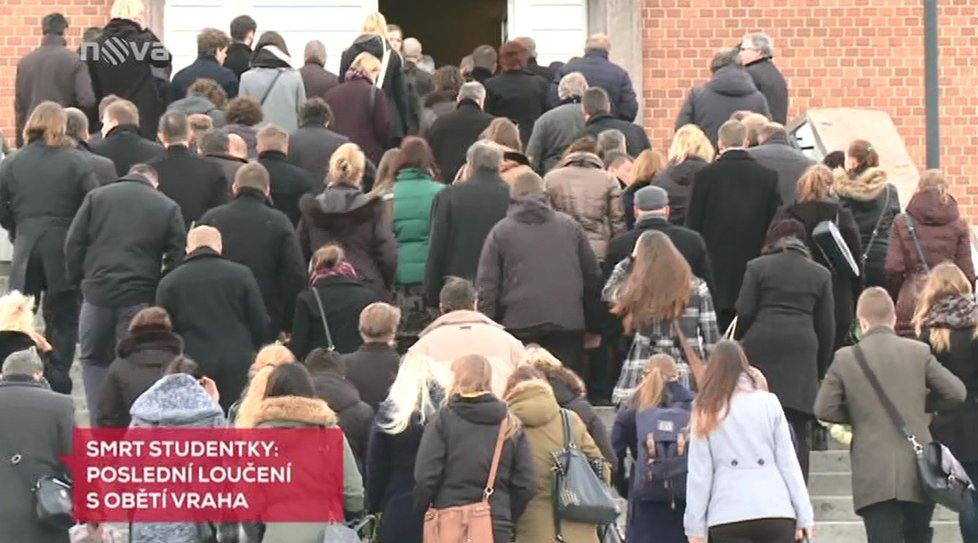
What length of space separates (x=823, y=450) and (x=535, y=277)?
7.50 feet

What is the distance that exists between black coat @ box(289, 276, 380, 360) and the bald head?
644mm

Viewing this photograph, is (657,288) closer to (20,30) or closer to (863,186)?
(863,186)

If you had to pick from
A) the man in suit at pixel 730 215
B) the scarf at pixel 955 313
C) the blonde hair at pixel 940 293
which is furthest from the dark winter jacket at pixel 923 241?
the scarf at pixel 955 313

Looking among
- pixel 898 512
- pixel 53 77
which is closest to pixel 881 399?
pixel 898 512

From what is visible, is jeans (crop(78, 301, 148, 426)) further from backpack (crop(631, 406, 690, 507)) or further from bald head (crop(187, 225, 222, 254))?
backpack (crop(631, 406, 690, 507))

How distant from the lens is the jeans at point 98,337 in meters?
17.8

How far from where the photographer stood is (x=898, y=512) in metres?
16.0

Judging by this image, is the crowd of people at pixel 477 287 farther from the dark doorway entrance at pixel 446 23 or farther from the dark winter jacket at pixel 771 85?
the dark doorway entrance at pixel 446 23

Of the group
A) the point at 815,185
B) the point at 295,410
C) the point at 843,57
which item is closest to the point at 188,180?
the point at 815,185

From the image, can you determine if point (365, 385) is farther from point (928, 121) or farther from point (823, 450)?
point (928, 121)

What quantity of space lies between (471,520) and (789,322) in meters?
3.74

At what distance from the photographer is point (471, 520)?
14.3 metres

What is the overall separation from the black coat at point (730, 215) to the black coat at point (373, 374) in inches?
140
